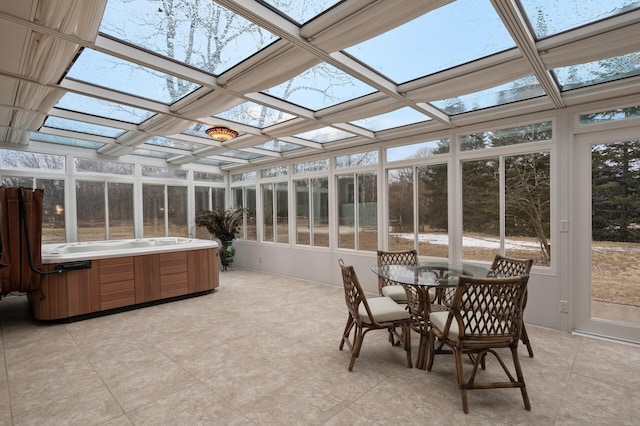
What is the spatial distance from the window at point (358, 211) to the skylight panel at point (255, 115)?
197cm

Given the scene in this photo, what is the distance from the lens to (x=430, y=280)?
8.80 ft

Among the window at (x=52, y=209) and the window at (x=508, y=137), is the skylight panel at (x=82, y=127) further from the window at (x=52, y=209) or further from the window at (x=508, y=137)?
the window at (x=508, y=137)

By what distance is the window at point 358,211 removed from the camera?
208 inches

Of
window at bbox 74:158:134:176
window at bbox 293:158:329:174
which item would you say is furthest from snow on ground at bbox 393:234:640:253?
window at bbox 74:158:134:176

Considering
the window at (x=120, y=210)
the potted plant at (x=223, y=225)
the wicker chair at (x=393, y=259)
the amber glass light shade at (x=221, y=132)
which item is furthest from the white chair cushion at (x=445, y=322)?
the window at (x=120, y=210)

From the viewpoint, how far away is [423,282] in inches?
102

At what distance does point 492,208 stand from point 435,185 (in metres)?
0.83

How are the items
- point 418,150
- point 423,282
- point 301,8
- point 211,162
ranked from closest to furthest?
point 301,8, point 423,282, point 418,150, point 211,162

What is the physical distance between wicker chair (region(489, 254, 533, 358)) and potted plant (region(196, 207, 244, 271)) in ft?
18.3

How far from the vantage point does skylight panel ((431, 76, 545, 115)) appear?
305 centimetres

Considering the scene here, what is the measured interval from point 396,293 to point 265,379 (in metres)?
1.66

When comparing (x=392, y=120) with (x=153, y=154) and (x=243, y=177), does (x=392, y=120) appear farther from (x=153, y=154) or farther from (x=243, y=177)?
(x=153, y=154)

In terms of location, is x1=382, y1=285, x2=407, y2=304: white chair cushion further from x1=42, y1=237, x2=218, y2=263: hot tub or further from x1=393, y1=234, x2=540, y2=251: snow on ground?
x1=42, y1=237, x2=218, y2=263: hot tub

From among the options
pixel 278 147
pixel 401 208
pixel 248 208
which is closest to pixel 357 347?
pixel 401 208
